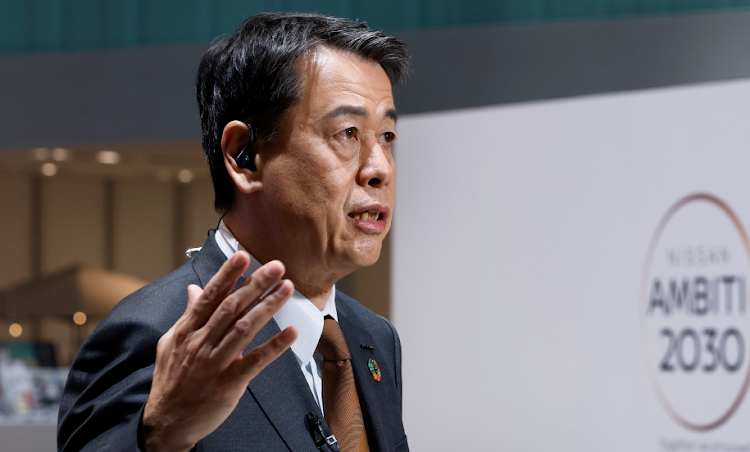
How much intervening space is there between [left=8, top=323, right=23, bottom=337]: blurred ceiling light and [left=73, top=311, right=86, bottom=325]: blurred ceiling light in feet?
3.04

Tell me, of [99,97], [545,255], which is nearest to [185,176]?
[99,97]

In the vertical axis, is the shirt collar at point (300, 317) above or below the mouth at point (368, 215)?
below

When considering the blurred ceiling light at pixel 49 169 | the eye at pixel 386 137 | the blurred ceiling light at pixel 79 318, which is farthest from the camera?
the blurred ceiling light at pixel 79 318

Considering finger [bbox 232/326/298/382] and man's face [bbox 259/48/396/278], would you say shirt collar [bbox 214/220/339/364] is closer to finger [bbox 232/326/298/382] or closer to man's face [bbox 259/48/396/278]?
man's face [bbox 259/48/396/278]

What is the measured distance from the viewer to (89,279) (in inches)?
296

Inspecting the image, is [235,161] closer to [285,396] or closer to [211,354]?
[285,396]

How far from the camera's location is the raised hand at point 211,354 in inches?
39.8

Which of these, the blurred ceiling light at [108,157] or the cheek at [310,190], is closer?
the cheek at [310,190]

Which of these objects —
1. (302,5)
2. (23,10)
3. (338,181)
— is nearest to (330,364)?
(338,181)

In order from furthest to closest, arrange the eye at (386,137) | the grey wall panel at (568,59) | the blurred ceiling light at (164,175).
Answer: the blurred ceiling light at (164,175), the grey wall panel at (568,59), the eye at (386,137)

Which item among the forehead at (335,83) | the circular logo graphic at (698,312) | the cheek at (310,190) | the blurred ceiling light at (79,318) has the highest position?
the forehead at (335,83)

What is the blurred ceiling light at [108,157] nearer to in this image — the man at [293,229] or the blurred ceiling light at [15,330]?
the blurred ceiling light at [15,330]

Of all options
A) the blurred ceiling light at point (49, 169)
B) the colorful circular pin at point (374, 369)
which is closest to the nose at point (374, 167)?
the colorful circular pin at point (374, 369)

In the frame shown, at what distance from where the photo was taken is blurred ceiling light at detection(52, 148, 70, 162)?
240 inches
